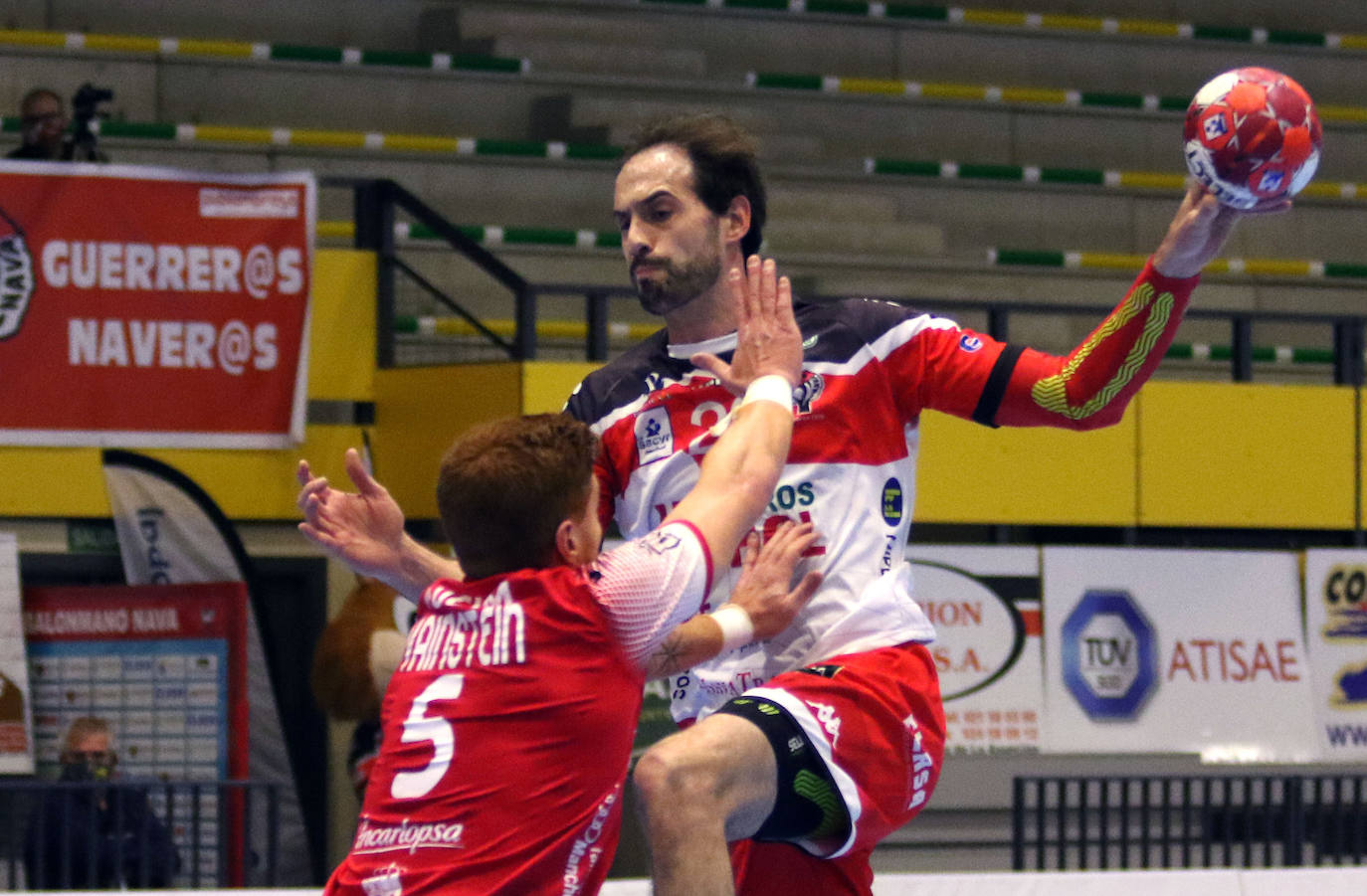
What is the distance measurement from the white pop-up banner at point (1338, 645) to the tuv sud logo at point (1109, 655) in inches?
33.5

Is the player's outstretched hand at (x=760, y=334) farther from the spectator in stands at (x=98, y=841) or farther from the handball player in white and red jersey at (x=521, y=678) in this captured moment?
the spectator in stands at (x=98, y=841)

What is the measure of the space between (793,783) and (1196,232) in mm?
1203

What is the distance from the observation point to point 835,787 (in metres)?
3.34

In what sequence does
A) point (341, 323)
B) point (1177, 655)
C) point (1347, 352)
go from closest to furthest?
point (1177, 655)
point (341, 323)
point (1347, 352)

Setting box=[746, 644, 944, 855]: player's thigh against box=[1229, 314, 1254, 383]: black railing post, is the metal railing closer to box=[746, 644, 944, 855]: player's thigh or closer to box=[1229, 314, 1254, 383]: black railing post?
box=[1229, 314, 1254, 383]: black railing post

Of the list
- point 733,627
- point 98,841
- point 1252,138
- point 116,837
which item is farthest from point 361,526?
point 98,841

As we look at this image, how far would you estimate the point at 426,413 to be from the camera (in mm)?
8594

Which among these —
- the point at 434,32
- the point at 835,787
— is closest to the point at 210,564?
the point at 434,32

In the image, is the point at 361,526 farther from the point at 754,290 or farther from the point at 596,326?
the point at 596,326

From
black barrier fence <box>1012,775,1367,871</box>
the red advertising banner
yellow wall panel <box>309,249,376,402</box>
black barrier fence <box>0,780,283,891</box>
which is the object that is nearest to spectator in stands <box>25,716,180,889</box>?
black barrier fence <box>0,780,283,891</box>

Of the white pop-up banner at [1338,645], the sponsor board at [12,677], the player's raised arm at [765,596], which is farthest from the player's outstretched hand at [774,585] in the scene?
the white pop-up banner at [1338,645]

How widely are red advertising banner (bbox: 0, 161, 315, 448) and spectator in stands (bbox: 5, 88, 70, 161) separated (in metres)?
0.42

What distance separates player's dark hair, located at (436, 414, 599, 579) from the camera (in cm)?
288

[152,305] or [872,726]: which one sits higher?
[152,305]
